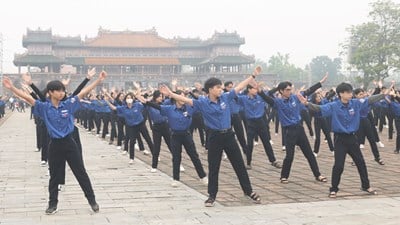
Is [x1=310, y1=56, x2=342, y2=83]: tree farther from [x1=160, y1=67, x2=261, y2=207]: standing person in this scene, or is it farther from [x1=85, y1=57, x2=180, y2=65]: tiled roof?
[x1=160, y1=67, x2=261, y2=207]: standing person

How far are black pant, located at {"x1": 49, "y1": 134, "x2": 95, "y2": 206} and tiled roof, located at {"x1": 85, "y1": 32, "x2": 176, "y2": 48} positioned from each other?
184 ft

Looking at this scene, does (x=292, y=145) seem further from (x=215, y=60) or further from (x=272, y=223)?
(x=215, y=60)

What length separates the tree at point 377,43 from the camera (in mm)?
42031

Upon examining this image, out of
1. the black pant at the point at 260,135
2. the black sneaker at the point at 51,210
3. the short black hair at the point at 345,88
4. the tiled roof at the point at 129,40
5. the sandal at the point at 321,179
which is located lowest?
the sandal at the point at 321,179

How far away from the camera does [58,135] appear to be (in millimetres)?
6340

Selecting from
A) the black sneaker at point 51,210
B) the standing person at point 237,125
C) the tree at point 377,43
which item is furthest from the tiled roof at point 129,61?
the black sneaker at point 51,210

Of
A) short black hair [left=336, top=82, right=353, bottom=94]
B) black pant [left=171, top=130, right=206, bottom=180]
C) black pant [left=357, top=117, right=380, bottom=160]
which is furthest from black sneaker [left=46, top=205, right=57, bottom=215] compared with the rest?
black pant [left=357, top=117, right=380, bottom=160]

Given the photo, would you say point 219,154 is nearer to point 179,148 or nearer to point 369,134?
point 179,148

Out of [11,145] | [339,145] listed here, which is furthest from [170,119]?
[11,145]

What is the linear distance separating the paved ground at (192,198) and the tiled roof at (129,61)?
5026 cm

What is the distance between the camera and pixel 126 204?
6828 millimetres

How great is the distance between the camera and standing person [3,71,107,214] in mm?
6361

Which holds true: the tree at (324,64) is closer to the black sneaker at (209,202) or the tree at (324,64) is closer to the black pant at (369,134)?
the black pant at (369,134)

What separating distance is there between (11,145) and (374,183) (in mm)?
11926
